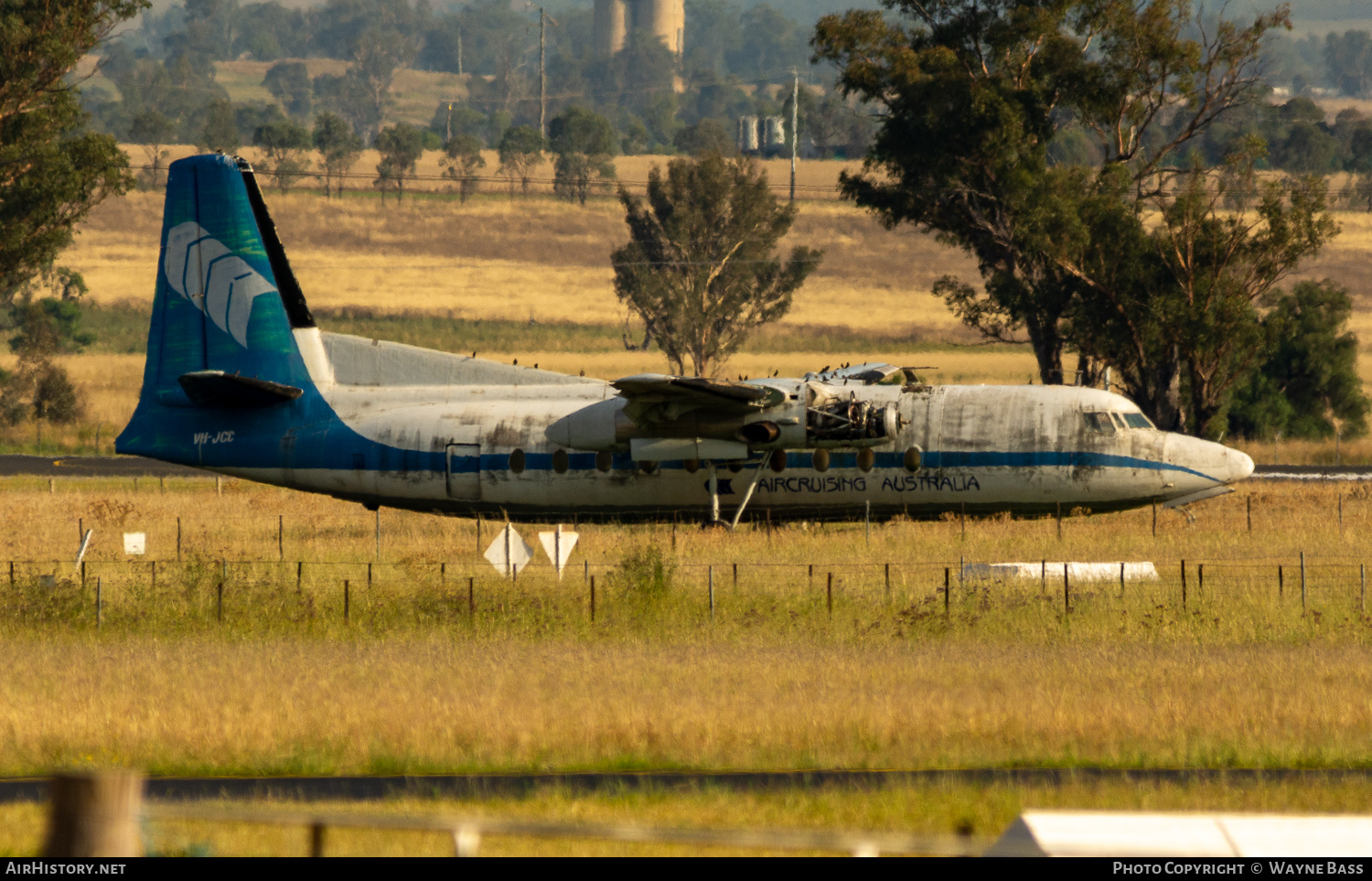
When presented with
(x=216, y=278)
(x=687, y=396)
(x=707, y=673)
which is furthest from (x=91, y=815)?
(x=216, y=278)

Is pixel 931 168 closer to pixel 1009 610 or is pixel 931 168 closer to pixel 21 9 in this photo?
pixel 21 9

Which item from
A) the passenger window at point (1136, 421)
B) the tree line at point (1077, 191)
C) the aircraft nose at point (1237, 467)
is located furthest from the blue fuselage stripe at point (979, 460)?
the tree line at point (1077, 191)

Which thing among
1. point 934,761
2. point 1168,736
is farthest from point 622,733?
point 1168,736

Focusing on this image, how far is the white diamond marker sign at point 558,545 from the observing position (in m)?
30.7

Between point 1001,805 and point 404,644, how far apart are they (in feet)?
41.1

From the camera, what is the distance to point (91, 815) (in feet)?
25.0

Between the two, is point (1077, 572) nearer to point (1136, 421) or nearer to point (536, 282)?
point (1136, 421)

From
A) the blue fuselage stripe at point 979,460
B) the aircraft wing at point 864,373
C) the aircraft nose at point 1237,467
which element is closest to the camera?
the aircraft nose at point 1237,467

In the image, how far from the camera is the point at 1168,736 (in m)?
19.4

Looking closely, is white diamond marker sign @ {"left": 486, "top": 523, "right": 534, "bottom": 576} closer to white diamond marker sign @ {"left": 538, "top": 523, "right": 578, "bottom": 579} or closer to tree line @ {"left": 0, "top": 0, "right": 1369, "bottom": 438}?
white diamond marker sign @ {"left": 538, "top": 523, "right": 578, "bottom": 579}

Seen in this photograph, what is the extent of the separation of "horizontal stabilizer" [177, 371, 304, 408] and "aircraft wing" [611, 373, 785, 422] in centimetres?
842

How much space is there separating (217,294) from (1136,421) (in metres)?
22.2

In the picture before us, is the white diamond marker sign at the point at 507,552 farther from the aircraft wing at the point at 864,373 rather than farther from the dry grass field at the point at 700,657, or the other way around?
the aircraft wing at the point at 864,373

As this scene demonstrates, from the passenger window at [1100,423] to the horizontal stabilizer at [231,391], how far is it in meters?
18.4
